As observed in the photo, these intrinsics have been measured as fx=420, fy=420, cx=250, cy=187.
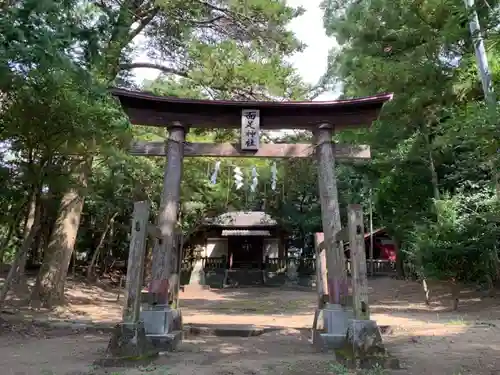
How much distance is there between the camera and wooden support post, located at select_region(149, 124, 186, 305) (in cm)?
638

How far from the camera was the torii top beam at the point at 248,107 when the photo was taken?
6730 millimetres

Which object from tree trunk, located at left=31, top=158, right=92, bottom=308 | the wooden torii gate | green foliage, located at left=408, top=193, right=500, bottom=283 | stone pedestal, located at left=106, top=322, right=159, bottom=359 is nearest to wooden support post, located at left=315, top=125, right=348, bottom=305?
the wooden torii gate

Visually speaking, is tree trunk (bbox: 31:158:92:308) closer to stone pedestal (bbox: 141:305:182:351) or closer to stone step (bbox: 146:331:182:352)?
stone pedestal (bbox: 141:305:182:351)

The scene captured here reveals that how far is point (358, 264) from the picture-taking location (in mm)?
5199

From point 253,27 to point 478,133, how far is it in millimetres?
6547

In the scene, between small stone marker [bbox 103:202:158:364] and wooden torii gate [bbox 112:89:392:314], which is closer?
small stone marker [bbox 103:202:158:364]

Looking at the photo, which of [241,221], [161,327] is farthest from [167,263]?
[241,221]

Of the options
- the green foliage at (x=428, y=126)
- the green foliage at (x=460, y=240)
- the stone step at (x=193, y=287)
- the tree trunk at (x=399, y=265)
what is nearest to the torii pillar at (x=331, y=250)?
the green foliage at (x=428, y=126)

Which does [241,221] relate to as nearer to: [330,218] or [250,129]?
[250,129]

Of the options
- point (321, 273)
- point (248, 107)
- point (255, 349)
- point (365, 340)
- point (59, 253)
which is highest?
point (248, 107)

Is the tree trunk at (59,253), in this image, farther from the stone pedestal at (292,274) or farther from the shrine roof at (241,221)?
the stone pedestal at (292,274)

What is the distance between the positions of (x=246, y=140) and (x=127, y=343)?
356 cm

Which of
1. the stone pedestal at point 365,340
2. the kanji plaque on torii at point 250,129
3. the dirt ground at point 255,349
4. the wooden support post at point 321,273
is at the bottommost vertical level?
the dirt ground at point 255,349

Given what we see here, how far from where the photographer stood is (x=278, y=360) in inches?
207
